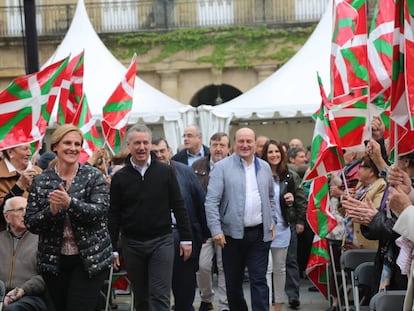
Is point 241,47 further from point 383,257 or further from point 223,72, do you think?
point 383,257

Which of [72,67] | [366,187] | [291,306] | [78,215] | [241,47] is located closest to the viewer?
[78,215]

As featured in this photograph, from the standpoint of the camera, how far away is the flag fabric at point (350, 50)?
33.2 feet

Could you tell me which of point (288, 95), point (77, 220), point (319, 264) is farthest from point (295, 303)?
point (288, 95)

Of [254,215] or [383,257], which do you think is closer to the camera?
[383,257]

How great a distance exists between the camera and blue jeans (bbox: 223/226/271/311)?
9.39 m

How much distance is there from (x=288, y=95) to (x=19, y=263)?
39.2ft

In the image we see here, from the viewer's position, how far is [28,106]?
10297mm

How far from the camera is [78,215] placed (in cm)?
730

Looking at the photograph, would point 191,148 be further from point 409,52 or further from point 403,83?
point 409,52

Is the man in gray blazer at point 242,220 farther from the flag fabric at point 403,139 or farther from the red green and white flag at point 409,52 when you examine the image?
the red green and white flag at point 409,52

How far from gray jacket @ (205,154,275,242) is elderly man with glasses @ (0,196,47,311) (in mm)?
1845

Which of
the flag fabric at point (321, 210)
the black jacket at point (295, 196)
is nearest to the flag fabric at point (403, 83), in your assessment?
the flag fabric at point (321, 210)

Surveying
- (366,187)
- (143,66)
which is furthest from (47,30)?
(366,187)

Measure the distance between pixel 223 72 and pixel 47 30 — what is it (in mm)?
5832
